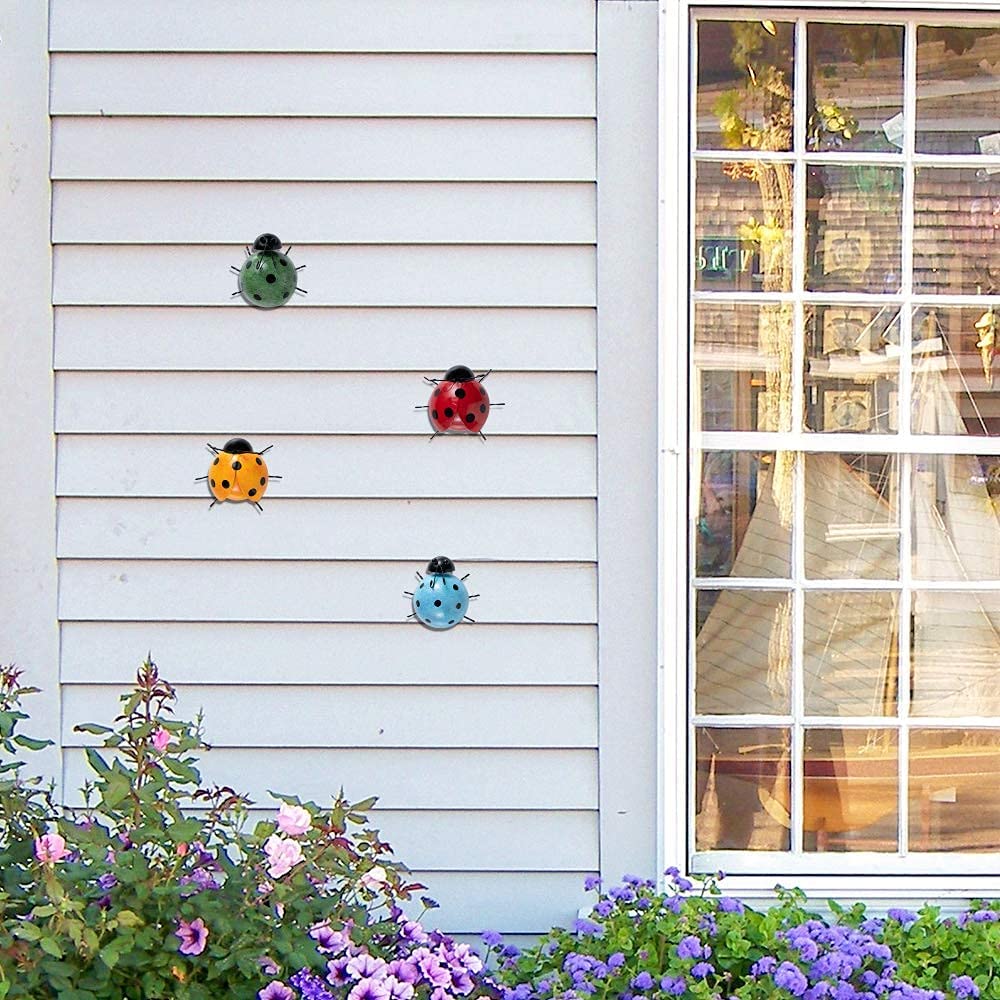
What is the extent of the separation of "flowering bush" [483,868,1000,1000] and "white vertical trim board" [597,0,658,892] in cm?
21

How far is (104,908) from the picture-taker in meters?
2.12

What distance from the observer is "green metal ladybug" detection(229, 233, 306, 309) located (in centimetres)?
272

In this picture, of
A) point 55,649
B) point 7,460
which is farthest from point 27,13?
point 55,649

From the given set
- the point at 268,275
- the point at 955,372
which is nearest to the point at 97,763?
the point at 268,275

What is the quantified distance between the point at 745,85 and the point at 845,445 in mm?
827

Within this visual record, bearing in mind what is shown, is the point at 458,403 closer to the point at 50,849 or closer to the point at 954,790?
the point at 50,849

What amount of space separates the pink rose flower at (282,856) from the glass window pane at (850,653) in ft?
4.16

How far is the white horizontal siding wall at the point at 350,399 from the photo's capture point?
271cm

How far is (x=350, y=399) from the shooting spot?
108 inches

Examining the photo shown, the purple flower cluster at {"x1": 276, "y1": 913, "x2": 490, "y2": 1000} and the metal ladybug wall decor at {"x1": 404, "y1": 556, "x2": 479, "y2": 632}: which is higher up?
the metal ladybug wall decor at {"x1": 404, "y1": 556, "x2": 479, "y2": 632}

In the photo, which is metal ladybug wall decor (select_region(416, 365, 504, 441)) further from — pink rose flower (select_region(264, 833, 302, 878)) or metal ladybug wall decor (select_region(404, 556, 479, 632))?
pink rose flower (select_region(264, 833, 302, 878))

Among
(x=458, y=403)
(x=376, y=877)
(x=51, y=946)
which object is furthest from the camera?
(x=458, y=403)

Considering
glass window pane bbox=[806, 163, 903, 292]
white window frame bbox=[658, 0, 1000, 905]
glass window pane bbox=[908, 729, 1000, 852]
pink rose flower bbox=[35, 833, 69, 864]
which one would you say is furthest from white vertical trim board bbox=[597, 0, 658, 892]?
pink rose flower bbox=[35, 833, 69, 864]

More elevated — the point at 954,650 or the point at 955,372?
the point at 955,372
